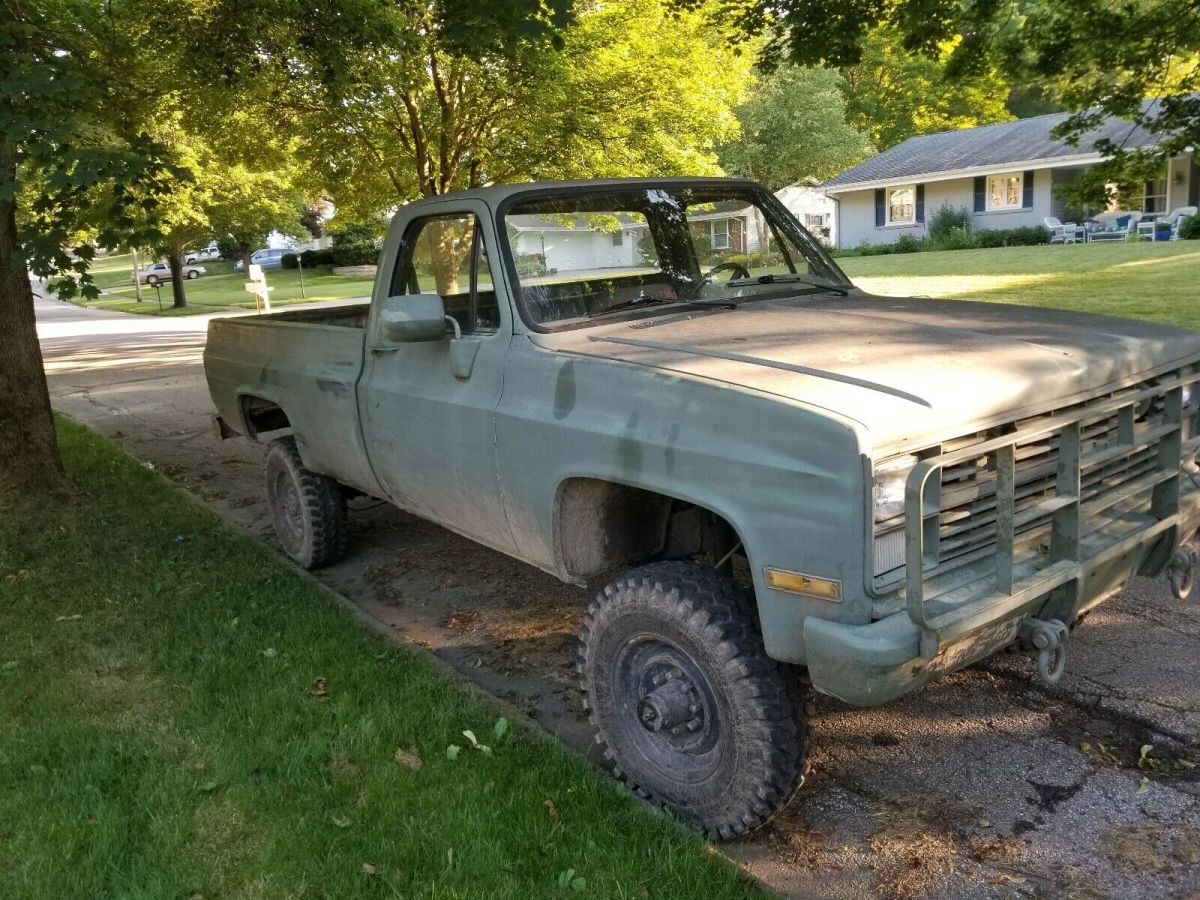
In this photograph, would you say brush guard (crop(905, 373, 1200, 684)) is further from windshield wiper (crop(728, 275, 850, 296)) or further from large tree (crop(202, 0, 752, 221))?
large tree (crop(202, 0, 752, 221))

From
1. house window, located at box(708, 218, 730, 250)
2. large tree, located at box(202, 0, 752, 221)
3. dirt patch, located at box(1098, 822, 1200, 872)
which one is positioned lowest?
dirt patch, located at box(1098, 822, 1200, 872)

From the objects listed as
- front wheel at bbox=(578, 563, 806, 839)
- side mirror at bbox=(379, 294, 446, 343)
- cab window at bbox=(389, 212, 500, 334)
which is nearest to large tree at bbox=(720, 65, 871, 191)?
cab window at bbox=(389, 212, 500, 334)

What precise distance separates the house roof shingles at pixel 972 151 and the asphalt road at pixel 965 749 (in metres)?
28.8

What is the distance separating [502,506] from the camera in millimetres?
3834

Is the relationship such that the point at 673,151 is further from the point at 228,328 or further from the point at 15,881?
the point at 15,881

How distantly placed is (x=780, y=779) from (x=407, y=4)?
773 cm

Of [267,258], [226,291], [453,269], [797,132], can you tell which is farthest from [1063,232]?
[267,258]

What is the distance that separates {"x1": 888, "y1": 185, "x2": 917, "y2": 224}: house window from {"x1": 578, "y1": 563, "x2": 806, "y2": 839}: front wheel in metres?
34.4

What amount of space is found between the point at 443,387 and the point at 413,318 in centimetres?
33

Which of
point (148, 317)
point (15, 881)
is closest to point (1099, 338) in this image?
point (15, 881)

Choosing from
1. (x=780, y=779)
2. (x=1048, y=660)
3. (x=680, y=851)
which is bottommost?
(x=680, y=851)

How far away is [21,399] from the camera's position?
22.2ft

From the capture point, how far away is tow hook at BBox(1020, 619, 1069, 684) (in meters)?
2.91

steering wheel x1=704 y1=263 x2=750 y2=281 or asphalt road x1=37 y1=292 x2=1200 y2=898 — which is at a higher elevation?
steering wheel x1=704 y1=263 x2=750 y2=281
